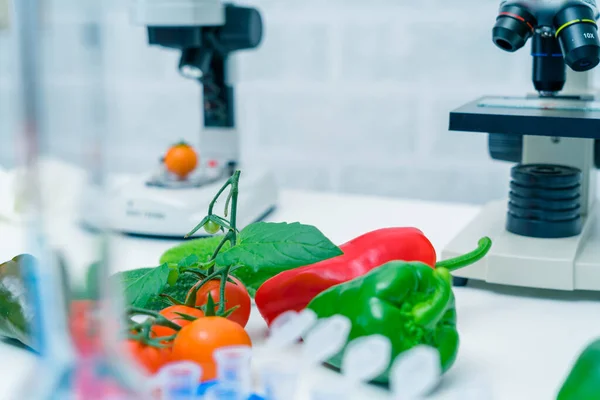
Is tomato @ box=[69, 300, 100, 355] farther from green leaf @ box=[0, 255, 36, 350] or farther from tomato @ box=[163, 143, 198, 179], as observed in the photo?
tomato @ box=[163, 143, 198, 179]

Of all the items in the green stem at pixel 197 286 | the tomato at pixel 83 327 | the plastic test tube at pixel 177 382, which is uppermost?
the tomato at pixel 83 327

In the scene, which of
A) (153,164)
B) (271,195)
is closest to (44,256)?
(271,195)

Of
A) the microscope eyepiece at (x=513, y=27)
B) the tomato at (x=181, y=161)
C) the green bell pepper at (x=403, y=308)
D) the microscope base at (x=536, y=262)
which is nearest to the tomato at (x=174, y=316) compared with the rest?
the green bell pepper at (x=403, y=308)

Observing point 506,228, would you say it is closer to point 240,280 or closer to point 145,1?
point 240,280

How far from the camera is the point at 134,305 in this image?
0.74 metres

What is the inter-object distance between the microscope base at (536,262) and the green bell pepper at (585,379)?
376 millimetres

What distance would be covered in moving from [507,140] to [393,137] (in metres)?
0.68

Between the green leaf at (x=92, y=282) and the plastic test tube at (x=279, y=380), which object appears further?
the plastic test tube at (x=279, y=380)

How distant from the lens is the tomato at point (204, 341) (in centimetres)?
66

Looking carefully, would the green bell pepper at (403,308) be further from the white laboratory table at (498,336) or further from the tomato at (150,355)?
the tomato at (150,355)

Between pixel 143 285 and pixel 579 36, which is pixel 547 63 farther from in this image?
pixel 143 285

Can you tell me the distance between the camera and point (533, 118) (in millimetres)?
1008

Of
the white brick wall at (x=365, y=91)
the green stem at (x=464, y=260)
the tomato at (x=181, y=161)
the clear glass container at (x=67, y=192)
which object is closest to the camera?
the clear glass container at (x=67, y=192)

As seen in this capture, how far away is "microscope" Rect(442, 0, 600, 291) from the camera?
3.24 ft
